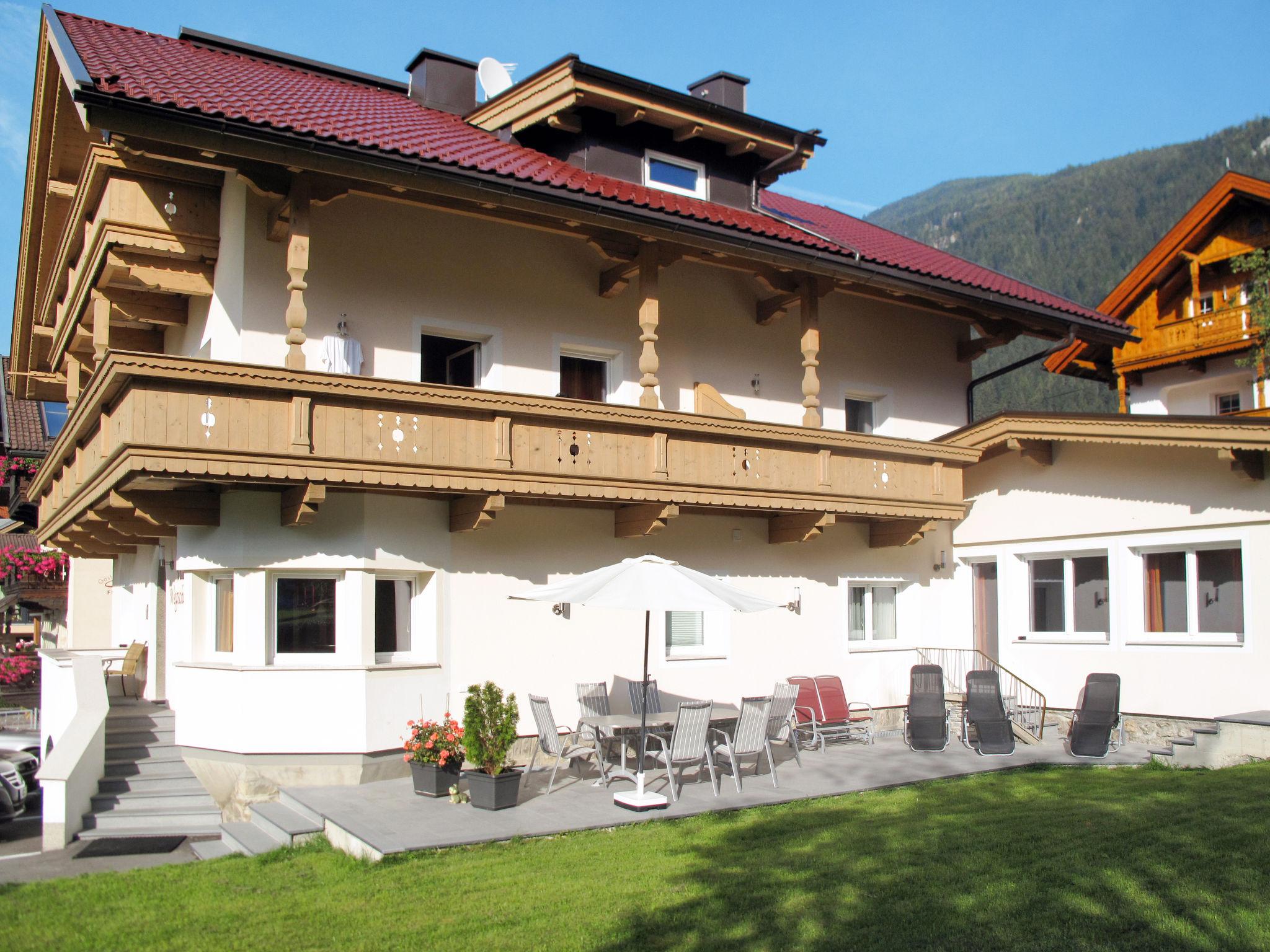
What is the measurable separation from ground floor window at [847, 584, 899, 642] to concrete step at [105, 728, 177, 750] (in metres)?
9.23

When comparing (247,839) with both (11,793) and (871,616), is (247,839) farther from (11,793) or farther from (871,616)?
(871,616)

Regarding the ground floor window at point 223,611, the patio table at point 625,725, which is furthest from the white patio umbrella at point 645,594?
the ground floor window at point 223,611

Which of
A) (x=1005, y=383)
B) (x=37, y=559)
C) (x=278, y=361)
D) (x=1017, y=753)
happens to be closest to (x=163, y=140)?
(x=278, y=361)

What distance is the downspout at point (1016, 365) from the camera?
1789cm

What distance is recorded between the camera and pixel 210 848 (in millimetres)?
10758

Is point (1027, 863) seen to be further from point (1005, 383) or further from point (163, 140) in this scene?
point (1005, 383)

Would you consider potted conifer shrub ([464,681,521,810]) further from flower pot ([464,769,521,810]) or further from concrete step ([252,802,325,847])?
concrete step ([252,802,325,847])

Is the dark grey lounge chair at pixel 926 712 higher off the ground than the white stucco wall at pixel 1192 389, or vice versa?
the white stucco wall at pixel 1192 389

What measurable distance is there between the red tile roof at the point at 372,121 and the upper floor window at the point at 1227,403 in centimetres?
1447

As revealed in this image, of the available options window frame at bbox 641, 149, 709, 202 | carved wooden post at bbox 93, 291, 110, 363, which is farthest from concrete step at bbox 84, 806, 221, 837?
window frame at bbox 641, 149, 709, 202

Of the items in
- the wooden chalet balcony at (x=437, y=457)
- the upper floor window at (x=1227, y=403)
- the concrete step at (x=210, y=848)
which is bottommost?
the concrete step at (x=210, y=848)

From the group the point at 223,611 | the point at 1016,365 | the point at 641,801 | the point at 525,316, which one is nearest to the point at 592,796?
the point at 641,801

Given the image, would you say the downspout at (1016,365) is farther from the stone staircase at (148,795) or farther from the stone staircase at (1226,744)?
the stone staircase at (148,795)

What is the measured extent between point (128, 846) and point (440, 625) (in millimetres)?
3826
